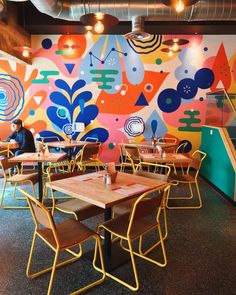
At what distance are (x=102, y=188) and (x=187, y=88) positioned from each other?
494 centimetres

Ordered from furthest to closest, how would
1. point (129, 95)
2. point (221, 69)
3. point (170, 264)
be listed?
1. point (129, 95)
2. point (221, 69)
3. point (170, 264)

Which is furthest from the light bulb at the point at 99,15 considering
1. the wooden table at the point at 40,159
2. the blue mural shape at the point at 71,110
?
the blue mural shape at the point at 71,110

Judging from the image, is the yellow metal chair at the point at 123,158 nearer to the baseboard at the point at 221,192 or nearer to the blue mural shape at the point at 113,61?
the baseboard at the point at 221,192

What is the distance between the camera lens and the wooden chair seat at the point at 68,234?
2.03 m

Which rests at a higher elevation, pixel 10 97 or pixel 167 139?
pixel 10 97

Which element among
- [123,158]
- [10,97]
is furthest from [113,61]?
[10,97]

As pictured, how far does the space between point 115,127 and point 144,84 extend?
4.33 ft

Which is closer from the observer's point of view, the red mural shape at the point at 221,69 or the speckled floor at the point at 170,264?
the speckled floor at the point at 170,264

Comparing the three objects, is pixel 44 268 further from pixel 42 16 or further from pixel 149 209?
pixel 42 16

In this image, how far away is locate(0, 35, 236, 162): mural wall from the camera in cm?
649

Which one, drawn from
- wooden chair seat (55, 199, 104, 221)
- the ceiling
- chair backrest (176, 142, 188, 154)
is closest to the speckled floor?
wooden chair seat (55, 199, 104, 221)

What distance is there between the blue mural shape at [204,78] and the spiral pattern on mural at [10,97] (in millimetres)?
4476

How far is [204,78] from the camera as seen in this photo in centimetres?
651

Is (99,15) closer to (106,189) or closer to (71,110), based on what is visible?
(106,189)
